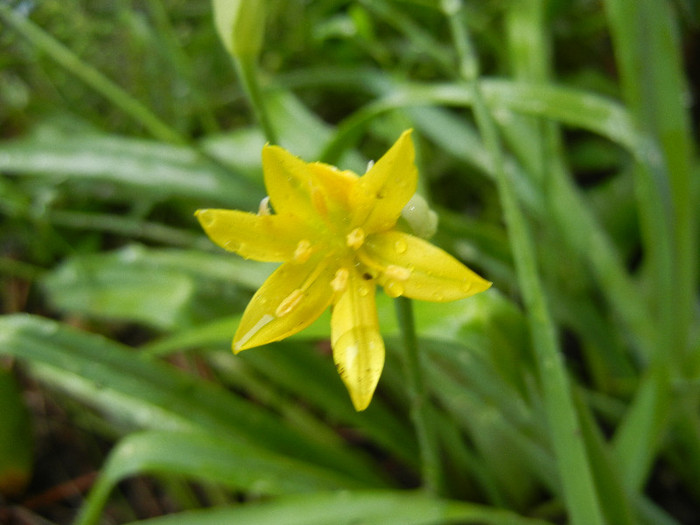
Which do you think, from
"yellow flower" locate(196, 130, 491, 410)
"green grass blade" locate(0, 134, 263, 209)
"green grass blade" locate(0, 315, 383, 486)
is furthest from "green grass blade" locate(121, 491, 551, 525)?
"green grass blade" locate(0, 134, 263, 209)

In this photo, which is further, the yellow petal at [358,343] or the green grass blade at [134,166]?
the green grass blade at [134,166]

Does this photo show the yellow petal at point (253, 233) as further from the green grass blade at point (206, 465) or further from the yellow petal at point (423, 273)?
the green grass blade at point (206, 465)

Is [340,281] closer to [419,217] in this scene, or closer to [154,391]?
[419,217]

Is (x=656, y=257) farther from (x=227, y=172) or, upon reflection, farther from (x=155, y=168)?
(x=155, y=168)

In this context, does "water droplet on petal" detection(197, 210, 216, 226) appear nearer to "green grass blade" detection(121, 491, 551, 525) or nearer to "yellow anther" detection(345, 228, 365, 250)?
"yellow anther" detection(345, 228, 365, 250)

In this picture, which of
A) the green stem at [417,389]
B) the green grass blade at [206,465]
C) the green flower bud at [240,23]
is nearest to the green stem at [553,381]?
the green stem at [417,389]
